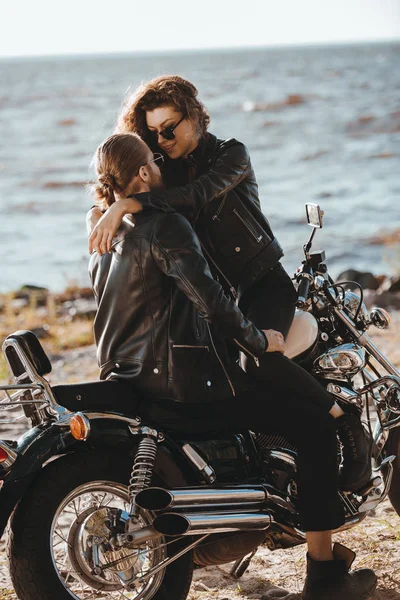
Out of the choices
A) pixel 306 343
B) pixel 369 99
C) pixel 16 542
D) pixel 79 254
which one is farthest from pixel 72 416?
pixel 369 99

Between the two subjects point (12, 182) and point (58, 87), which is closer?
point (12, 182)

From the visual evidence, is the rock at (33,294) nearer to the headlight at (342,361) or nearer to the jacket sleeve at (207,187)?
the jacket sleeve at (207,187)

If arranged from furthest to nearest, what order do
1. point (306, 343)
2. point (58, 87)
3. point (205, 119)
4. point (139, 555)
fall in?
1. point (58, 87)
2. point (205, 119)
3. point (306, 343)
4. point (139, 555)

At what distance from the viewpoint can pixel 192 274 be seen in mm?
3301

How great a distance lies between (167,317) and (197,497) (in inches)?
26.4

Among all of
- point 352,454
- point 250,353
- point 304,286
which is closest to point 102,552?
point 250,353

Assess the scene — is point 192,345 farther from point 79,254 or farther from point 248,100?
point 248,100

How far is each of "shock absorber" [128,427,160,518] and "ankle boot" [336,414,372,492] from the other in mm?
878

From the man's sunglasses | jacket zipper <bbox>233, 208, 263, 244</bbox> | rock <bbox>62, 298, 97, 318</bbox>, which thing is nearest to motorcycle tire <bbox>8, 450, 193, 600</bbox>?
jacket zipper <bbox>233, 208, 263, 244</bbox>

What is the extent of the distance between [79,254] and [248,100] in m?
34.9

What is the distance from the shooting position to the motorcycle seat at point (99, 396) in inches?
131

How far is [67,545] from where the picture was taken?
3242mm

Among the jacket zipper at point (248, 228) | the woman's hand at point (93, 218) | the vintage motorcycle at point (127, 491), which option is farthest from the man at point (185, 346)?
the jacket zipper at point (248, 228)

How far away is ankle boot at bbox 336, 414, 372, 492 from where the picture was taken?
12.5 ft
